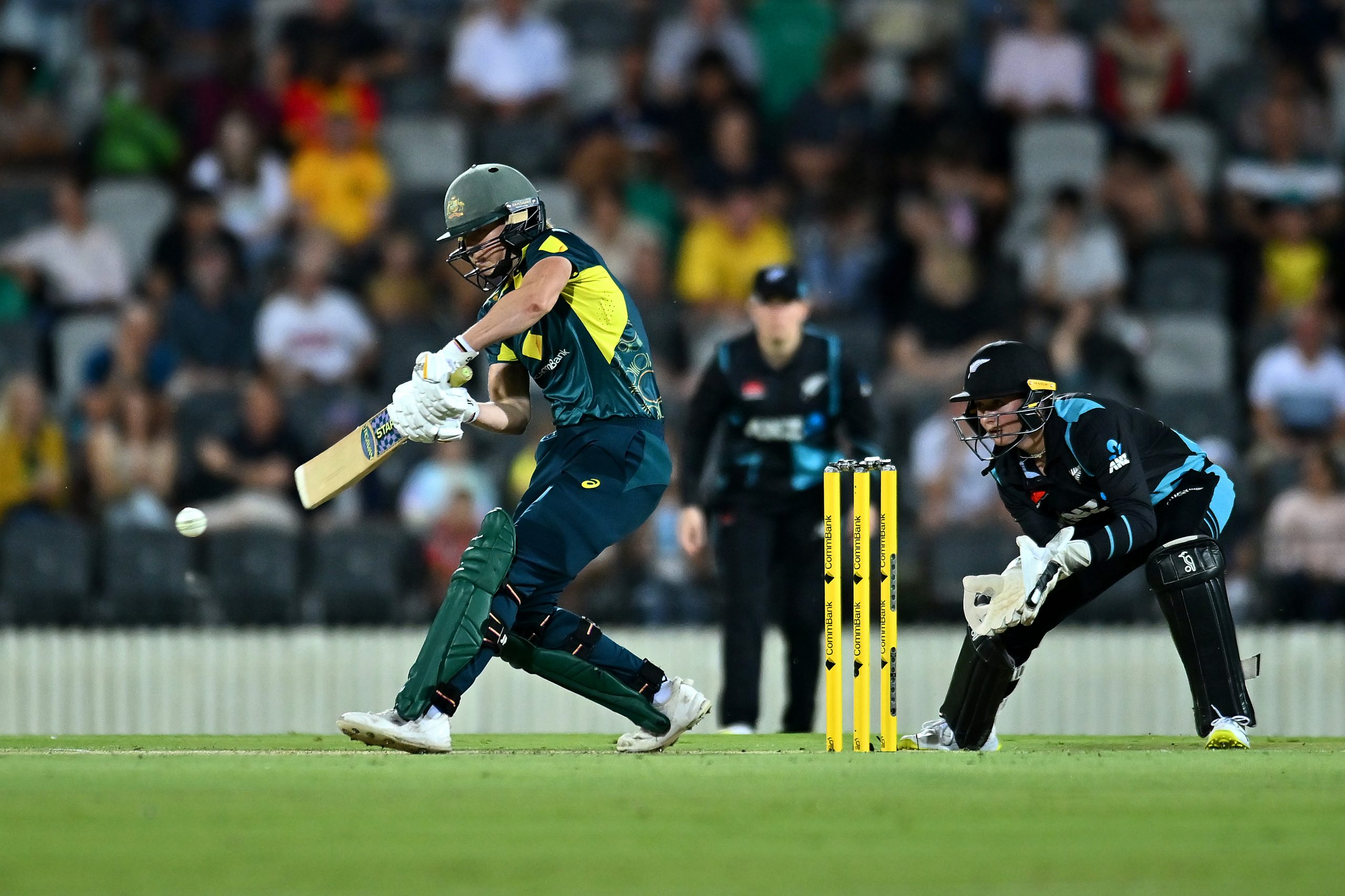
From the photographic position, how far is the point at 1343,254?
1193cm

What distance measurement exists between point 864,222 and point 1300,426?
9.23 ft

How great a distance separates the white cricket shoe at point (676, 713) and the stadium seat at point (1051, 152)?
738 cm

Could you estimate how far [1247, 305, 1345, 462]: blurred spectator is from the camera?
10.9m

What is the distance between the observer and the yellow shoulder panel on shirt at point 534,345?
5816 millimetres

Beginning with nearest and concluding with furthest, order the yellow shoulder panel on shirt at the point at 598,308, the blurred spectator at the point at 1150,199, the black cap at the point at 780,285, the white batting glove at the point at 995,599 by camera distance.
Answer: the yellow shoulder panel on shirt at the point at 598,308 < the white batting glove at the point at 995,599 < the black cap at the point at 780,285 < the blurred spectator at the point at 1150,199

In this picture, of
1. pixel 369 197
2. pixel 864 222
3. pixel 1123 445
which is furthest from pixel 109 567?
pixel 1123 445

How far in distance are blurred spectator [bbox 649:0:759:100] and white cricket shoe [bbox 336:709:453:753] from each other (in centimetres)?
789

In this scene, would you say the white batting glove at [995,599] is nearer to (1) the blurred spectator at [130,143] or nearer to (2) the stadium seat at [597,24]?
(1) the blurred spectator at [130,143]

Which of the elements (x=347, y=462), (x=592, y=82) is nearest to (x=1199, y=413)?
(x=592, y=82)

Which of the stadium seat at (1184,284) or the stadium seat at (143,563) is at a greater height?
the stadium seat at (1184,284)

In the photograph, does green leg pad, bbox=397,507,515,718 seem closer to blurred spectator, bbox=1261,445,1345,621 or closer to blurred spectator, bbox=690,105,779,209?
blurred spectator, bbox=1261,445,1345,621

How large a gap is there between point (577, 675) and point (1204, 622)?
6.27 ft

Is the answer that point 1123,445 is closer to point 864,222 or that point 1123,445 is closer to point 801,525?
point 801,525

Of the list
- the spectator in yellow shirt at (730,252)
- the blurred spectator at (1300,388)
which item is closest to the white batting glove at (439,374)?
the spectator in yellow shirt at (730,252)
